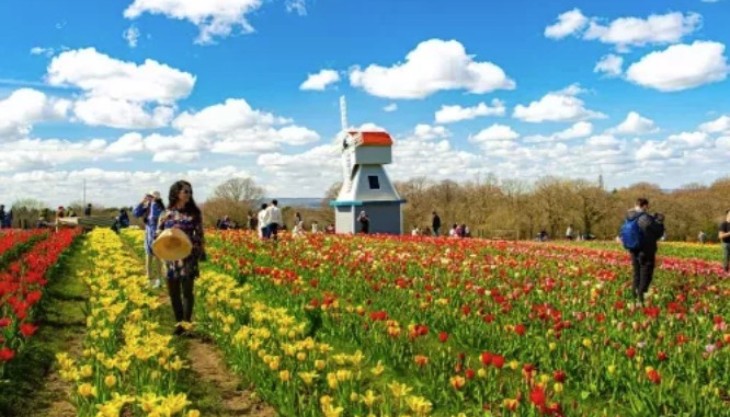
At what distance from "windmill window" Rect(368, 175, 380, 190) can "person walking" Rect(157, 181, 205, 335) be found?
39474 millimetres

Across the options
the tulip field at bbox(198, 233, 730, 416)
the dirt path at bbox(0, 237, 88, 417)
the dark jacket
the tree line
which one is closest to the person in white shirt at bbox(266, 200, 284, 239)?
the tulip field at bbox(198, 233, 730, 416)

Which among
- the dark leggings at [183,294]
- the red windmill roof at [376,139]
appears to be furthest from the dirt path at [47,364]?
the red windmill roof at [376,139]

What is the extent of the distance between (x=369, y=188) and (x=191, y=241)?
39459mm

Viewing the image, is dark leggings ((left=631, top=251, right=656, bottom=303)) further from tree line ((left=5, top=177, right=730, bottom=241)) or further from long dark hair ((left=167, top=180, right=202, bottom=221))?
tree line ((left=5, top=177, right=730, bottom=241))

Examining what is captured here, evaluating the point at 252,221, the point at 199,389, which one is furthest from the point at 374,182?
the point at 199,389

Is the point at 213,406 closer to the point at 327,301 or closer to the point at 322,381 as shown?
the point at 322,381

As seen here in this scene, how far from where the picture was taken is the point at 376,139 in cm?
5050

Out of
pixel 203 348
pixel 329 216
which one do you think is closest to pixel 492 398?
pixel 203 348

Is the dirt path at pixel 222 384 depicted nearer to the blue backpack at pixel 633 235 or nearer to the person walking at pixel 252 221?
the blue backpack at pixel 633 235

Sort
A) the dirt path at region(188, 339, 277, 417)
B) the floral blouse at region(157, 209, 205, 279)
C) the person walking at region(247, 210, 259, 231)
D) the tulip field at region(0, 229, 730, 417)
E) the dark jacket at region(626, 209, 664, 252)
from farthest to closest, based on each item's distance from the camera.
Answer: the person walking at region(247, 210, 259, 231) → the dark jacket at region(626, 209, 664, 252) → the floral blouse at region(157, 209, 205, 279) → the dirt path at region(188, 339, 277, 417) → the tulip field at region(0, 229, 730, 417)

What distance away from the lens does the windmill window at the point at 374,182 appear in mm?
49034

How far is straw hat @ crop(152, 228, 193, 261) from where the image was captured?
9.02 meters

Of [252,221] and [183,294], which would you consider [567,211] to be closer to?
[252,221]

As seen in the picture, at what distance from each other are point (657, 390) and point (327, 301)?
13.4ft
